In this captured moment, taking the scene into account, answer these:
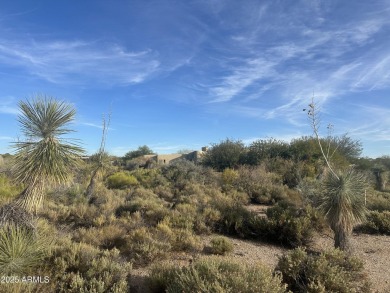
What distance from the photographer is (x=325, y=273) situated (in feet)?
17.2

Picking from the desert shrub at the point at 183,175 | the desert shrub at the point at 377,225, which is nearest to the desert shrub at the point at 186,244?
the desert shrub at the point at 377,225

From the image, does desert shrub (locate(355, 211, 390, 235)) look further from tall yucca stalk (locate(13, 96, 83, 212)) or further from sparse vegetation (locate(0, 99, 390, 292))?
tall yucca stalk (locate(13, 96, 83, 212))

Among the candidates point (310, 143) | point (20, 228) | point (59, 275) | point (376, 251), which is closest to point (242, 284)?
point (59, 275)

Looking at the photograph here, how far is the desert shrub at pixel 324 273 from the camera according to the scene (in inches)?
199

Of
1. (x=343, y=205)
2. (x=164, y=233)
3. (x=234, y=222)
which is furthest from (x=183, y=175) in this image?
(x=343, y=205)

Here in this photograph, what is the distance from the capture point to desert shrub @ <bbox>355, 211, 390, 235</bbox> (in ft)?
33.1

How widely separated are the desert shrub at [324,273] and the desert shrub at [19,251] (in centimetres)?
452

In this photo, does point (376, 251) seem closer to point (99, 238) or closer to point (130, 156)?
point (99, 238)

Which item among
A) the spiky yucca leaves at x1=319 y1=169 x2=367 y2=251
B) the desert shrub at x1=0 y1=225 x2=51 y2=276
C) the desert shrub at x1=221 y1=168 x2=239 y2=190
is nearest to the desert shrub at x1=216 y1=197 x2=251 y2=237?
the spiky yucca leaves at x1=319 y1=169 x2=367 y2=251

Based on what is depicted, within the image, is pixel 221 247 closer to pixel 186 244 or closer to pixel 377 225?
pixel 186 244

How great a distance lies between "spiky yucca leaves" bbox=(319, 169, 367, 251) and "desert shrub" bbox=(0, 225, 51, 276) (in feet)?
21.6

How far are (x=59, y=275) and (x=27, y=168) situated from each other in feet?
8.24

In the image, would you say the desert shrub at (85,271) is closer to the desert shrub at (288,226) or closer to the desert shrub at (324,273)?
the desert shrub at (324,273)

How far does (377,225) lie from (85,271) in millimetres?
9583
